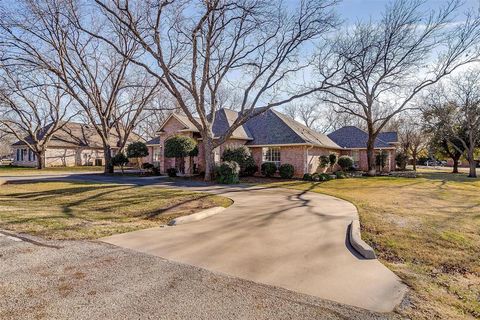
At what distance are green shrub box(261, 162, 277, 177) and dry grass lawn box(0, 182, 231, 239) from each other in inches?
401

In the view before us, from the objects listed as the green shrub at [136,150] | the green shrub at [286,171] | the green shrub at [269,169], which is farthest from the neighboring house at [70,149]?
the green shrub at [286,171]

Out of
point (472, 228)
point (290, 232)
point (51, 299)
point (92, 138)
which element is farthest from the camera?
point (92, 138)

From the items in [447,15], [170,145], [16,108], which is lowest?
[170,145]

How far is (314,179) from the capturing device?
2072 centimetres

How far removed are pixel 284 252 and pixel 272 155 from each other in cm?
1777

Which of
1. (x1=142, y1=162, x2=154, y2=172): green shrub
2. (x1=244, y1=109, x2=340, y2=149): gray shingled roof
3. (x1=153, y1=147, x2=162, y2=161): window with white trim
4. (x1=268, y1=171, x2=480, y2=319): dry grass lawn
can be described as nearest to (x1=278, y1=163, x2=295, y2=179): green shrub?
(x1=244, y1=109, x2=340, y2=149): gray shingled roof

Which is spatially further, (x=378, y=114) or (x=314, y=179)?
(x=378, y=114)

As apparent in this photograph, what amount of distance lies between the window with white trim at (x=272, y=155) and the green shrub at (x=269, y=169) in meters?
1.16

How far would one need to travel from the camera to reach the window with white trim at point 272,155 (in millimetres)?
22719

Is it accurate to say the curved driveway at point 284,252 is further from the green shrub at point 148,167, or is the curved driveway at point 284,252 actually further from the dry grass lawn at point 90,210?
the green shrub at point 148,167

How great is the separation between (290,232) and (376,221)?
10.1 ft

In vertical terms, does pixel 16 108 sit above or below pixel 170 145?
above

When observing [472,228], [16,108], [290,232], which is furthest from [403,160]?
[16,108]

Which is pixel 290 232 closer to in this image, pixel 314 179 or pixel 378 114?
pixel 314 179
